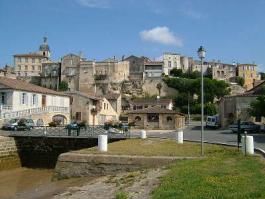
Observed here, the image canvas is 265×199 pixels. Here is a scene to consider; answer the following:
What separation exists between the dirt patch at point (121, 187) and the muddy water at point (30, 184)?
1.15 meters

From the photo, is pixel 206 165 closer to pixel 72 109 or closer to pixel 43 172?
pixel 43 172

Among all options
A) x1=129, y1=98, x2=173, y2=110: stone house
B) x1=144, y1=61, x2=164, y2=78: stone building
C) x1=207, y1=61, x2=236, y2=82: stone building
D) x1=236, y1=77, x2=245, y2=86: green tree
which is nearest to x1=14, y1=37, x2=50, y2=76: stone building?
x1=144, y1=61, x2=164, y2=78: stone building

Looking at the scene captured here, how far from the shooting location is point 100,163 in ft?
65.7

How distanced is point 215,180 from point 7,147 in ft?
79.0

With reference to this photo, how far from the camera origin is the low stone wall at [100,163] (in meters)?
19.1

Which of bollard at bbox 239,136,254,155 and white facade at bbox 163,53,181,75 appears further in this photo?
white facade at bbox 163,53,181,75

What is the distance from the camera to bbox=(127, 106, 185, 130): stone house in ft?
206

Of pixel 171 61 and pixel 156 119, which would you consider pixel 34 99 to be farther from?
pixel 171 61

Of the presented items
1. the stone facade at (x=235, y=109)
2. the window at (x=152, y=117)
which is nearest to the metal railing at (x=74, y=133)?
the window at (x=152, y=117)

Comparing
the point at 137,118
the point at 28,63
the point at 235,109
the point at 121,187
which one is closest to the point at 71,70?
the point at 28,63

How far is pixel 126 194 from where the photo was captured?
13305 mm

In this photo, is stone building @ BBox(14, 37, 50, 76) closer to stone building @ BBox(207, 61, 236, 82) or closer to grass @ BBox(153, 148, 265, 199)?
stone building @ BBox(207, 61, 236, 82)

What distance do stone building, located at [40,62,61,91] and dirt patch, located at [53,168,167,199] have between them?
393 feet

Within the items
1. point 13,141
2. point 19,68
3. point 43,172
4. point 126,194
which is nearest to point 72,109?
point 13,141
